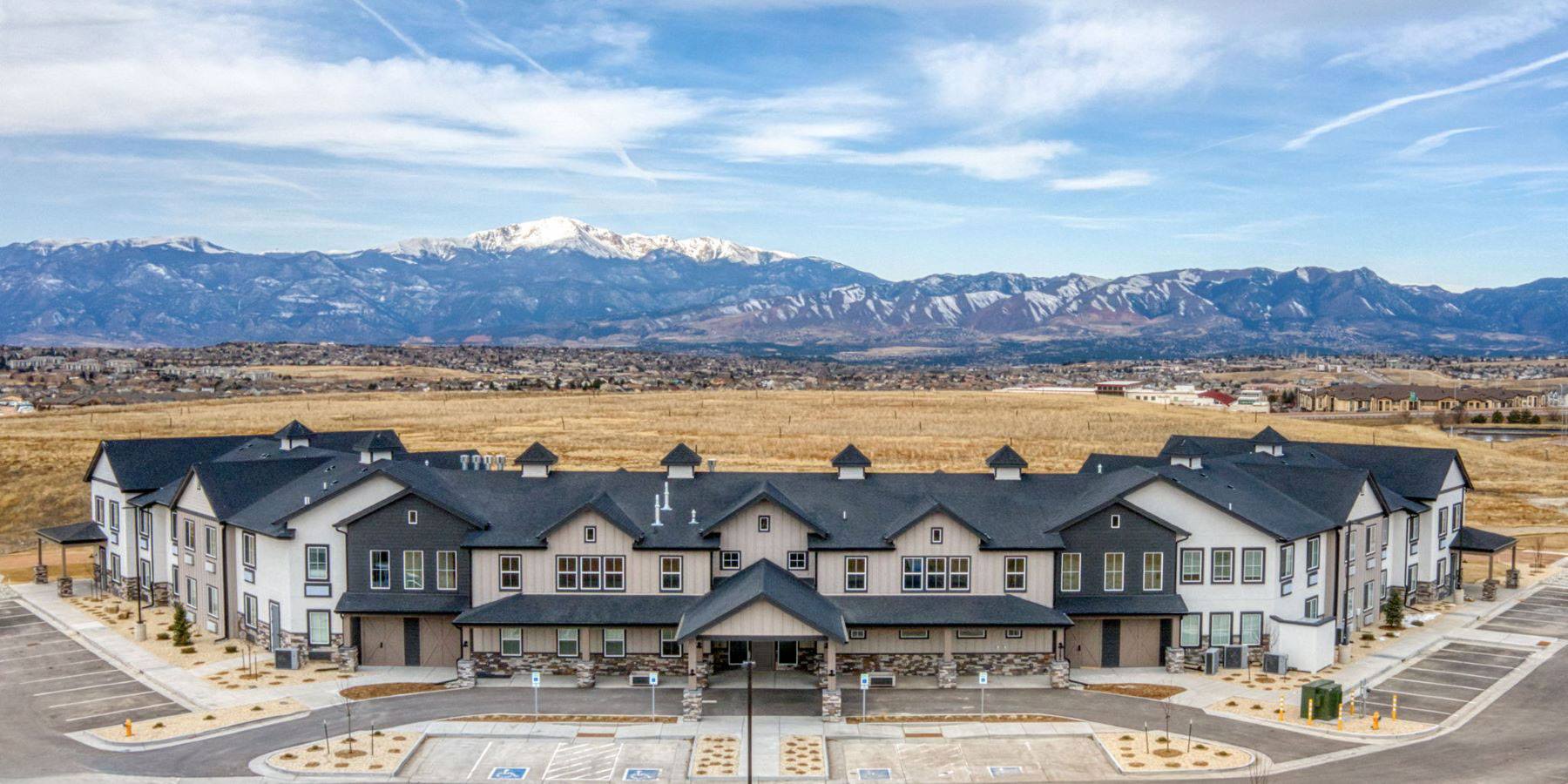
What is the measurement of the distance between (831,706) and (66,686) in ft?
86.8

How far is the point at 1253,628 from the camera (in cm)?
4166

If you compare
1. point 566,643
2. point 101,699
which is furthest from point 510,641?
point 101,699

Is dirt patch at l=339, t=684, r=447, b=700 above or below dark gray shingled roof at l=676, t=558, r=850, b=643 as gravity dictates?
below

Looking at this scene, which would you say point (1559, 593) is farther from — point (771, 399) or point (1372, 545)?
point (771, 399)

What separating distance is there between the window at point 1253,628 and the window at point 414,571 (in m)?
30.4

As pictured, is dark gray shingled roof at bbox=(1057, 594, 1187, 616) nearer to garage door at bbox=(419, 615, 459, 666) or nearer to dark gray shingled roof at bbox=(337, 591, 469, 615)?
dark gray shingled roof at bbox=(337, 591, 469, 615)

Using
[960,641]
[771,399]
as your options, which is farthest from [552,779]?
[771,399]

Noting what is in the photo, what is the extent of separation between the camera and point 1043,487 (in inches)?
1796

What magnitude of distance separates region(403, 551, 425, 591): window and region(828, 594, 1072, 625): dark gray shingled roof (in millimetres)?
14950

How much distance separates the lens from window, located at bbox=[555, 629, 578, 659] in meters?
39.5

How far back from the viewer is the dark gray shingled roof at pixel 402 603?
131 feet

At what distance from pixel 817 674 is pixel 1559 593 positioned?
40.1 m

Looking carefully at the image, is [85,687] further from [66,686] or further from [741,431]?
[741,431]

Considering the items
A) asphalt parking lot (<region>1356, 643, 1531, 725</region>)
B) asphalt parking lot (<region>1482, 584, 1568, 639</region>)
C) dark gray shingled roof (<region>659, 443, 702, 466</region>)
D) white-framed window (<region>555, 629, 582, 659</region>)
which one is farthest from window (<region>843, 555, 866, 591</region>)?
asphalt parking lot (<region>1482, 584, 1568, 639</region>)
